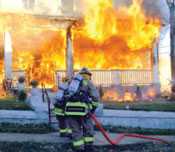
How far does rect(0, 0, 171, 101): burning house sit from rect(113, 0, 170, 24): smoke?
14 centimetres

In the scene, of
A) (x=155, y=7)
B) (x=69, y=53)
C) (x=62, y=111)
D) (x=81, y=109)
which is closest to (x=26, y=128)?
(x=62, y=111)

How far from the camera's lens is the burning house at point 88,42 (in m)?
23.2

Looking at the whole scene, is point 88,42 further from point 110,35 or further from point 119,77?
point 119,77

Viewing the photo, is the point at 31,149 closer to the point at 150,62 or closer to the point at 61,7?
the point at 61,7

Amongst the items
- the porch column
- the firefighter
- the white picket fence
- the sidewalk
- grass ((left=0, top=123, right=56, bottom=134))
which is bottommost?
the sidewalk

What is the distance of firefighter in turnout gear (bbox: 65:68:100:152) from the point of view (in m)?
10.8

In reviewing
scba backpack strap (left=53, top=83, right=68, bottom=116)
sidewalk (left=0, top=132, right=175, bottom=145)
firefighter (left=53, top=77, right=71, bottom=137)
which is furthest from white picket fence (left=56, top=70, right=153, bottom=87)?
scba backpack strap (left=53, top=83, right=68, bottom=116)

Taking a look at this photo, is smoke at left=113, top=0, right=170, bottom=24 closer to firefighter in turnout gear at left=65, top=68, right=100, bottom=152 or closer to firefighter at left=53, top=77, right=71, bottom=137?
firefighter at left=53, top=77, right=71, bottom=137

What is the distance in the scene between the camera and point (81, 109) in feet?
35.4

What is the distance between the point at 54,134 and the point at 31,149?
75.9 inches

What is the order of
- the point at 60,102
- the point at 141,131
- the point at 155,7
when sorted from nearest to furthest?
the point at 60,102 < the point at 141,131 < the point at 155,7

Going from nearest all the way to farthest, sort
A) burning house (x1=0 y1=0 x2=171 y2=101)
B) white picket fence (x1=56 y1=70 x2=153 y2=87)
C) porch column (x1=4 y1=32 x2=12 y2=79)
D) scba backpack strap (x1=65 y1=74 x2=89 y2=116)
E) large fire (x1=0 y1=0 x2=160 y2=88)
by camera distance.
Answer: scba backpack strap (x1=65 y1=74 x2=89 y2=116) → porch column (x1=4 y1=32 x2=12 y2=79) → burning house (x1=0 y1=0 x2=171 y2=101) → large fire (x1=0 y1=0 x2=160 y2=88) → white picket fence (x1=56 y1=70 x2=153 y2=87)

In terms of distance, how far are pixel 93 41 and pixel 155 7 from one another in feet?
14.5

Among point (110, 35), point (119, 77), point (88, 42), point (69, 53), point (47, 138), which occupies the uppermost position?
point (110, 35)
